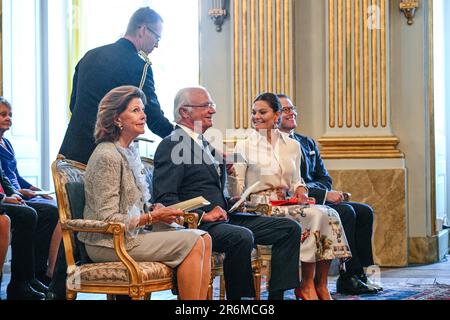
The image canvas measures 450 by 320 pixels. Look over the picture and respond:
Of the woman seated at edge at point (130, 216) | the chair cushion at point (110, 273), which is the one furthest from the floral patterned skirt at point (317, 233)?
the chair cushion at point (110, 273)

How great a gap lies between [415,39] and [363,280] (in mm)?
2182

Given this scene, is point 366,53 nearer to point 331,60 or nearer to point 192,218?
point 331,60

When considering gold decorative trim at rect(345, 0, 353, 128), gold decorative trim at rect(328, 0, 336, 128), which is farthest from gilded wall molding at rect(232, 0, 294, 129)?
gold decorative trim at rect(345, 0, 353, 128)

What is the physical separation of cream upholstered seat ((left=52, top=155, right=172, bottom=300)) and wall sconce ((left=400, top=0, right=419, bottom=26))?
371 centimetres

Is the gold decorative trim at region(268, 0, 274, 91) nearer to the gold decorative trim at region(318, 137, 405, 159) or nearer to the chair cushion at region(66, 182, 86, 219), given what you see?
the gold decorative trim at region(318, 137, 405, 159)

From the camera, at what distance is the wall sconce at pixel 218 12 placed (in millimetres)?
6801

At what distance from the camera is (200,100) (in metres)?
4.13

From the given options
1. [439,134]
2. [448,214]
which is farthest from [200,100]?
[448,214]

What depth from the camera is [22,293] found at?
470cm

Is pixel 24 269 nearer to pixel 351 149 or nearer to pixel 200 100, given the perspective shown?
pixel 200 100

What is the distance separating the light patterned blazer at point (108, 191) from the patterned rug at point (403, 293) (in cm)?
165

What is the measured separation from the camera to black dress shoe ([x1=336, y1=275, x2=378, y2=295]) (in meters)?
5.18

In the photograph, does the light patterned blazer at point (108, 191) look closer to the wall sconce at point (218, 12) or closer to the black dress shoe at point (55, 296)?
the black dress shoe at point (55, 296)

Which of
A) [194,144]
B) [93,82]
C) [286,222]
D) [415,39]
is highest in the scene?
[415,39]
